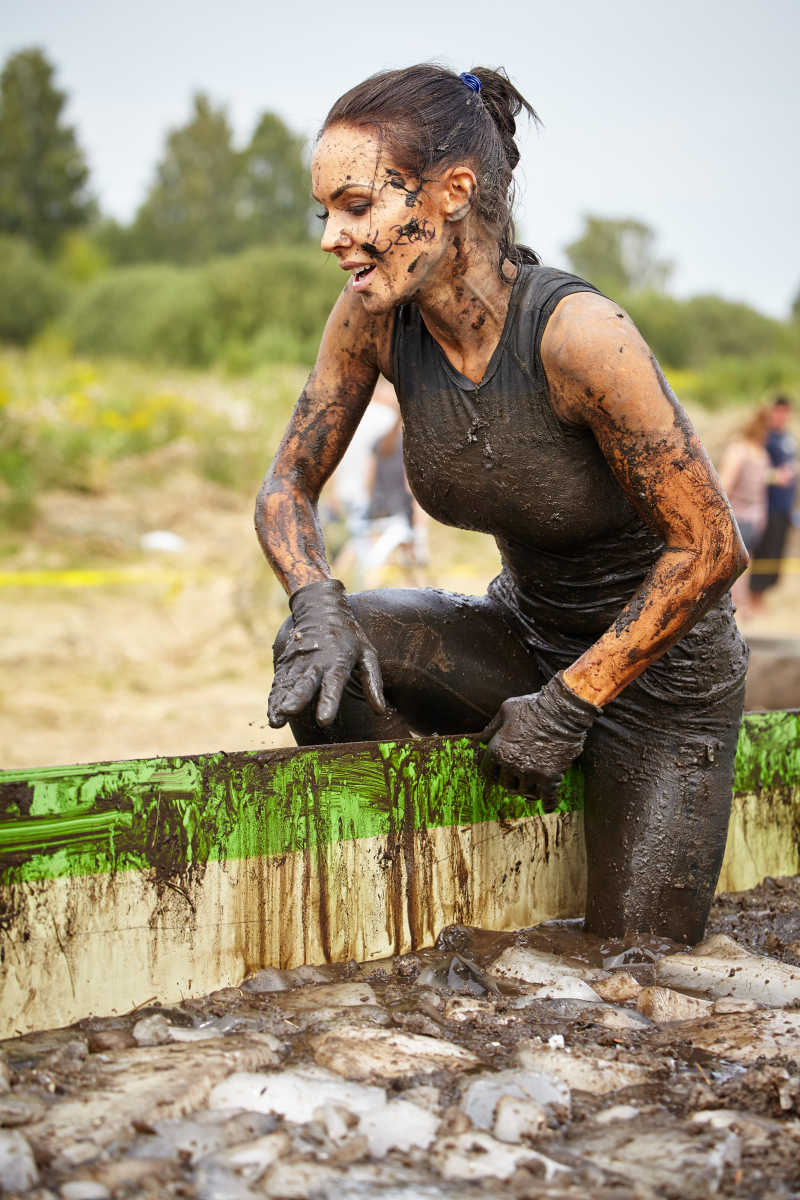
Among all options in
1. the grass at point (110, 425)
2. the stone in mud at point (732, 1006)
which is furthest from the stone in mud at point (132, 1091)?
the grass at point (110, 425)

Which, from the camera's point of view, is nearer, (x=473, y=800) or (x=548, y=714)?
(x=548, y=714)

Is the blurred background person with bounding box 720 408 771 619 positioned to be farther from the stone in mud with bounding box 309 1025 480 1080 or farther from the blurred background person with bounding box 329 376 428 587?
the stone in mud with bounding box 309 1025 480 1080

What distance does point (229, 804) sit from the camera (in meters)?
1.98

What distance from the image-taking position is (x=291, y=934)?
6.81 ft

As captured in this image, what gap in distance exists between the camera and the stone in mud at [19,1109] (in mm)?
1430

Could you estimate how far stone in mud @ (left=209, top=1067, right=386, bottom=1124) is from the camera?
1504 mm

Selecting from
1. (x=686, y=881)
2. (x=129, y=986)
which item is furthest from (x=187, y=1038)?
(x=686, y=881)

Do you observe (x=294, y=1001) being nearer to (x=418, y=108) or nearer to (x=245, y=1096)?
(x=245, y=1096)

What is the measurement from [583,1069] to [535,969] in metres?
0.44

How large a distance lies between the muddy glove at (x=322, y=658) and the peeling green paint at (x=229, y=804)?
9 cm

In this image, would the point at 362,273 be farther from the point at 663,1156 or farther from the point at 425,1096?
the point at 663,1156

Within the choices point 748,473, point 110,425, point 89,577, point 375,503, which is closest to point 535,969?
point 375,503

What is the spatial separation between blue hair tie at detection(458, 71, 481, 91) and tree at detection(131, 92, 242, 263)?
40.3 metres

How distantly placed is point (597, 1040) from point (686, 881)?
56cm
